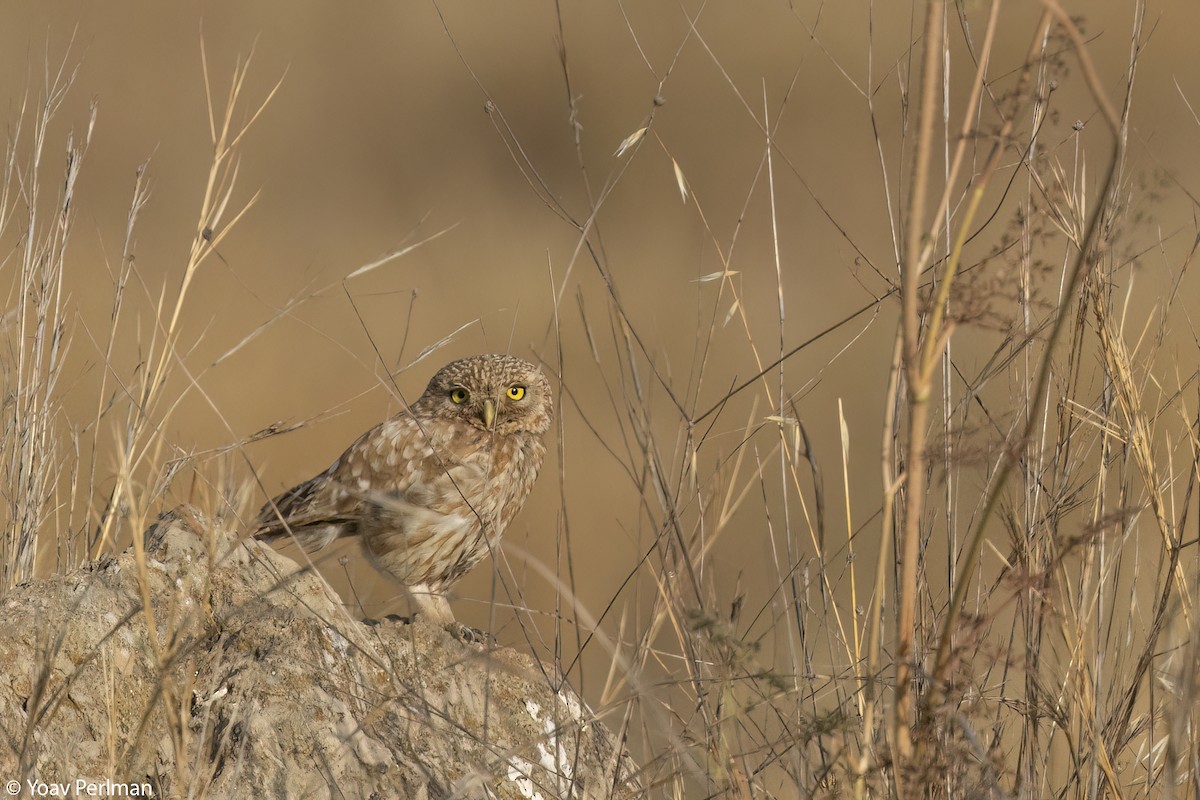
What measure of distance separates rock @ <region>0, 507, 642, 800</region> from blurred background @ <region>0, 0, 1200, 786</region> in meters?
5.28

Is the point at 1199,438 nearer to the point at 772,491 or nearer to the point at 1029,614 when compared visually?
the point at 1029,614

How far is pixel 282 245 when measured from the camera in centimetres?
1103

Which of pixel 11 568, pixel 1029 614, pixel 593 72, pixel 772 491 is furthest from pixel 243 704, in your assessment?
pixel 593 72

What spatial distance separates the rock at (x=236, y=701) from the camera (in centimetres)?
199

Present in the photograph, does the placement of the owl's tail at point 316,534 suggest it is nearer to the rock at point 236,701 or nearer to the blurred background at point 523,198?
the rock at point 236,701

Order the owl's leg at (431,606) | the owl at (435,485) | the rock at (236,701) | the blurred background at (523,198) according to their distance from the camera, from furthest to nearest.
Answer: the blurred background at (523,198) → the owl's leg at (431,606) → the owl at (435,485) → the rock at (236,701)

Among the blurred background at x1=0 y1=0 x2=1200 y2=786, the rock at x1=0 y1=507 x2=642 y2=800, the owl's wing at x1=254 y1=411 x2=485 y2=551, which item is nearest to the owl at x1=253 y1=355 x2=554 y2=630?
the owl's wing at x1=254 y1=411 x2=485 y2=551

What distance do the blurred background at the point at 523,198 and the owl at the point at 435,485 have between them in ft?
12.4

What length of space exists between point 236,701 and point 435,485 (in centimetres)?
167

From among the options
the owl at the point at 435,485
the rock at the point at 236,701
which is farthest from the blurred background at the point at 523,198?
the rock at the point at 236,701

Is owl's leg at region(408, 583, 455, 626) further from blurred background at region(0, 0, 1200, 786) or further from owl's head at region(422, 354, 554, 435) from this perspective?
blurred background at region(0, 0, 1200, 786)

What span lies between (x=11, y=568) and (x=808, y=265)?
9506 millimetres

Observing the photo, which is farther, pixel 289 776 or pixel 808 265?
pixel 808 265

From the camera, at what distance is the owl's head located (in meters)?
3.91
